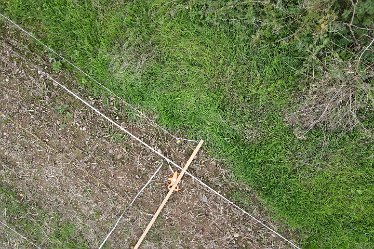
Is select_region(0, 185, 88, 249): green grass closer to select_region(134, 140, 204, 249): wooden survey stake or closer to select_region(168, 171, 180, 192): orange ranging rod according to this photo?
select_region(134, 140, 204, 249): wooden survey stake

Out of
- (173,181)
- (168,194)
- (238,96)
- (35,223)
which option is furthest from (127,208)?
(238,96)

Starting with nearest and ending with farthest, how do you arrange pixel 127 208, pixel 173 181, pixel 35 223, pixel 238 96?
pixel 238 96 → pixel 173 181 → pixel 127 208 → pixel 35 223

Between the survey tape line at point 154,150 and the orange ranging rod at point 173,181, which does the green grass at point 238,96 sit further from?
the orange ranging rod at point 173,181

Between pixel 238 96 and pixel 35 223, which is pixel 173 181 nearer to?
pixel 238 96

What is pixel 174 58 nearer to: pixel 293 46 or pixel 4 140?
pixel 293 46

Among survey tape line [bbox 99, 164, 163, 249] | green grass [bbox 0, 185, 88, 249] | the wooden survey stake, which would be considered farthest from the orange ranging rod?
green grass [bbox 0, 185, 88, 249]

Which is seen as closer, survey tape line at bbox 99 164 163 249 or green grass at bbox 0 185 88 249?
survey tape line at bbox 99 164 163 249

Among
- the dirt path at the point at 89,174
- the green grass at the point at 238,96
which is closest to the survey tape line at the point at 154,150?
the dirt path at the point at 89,174
